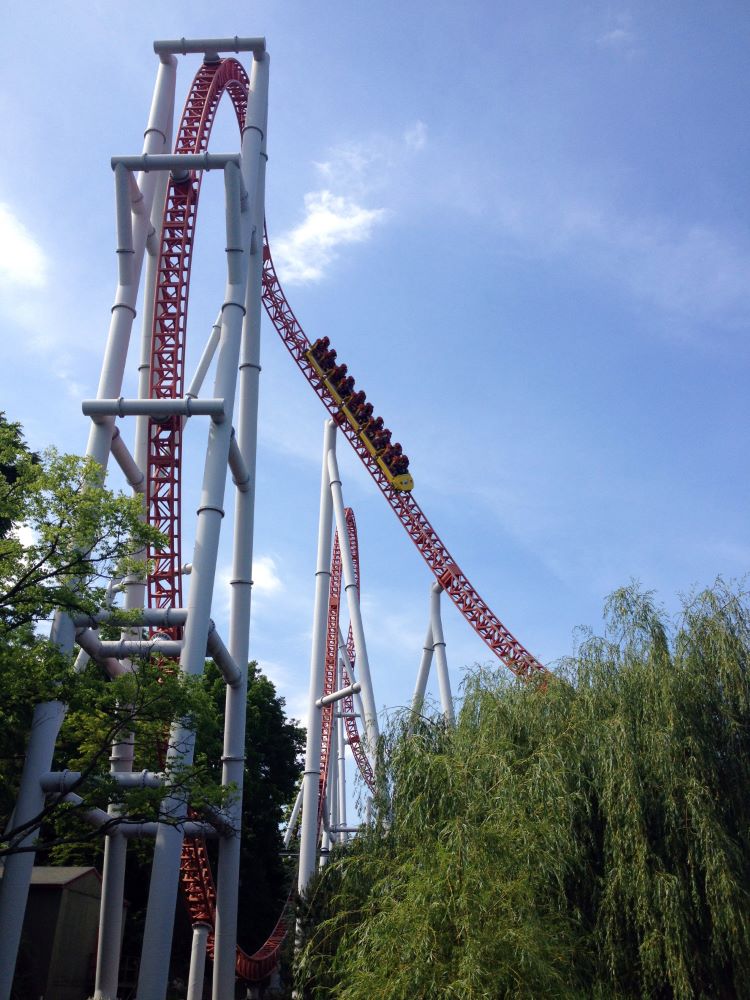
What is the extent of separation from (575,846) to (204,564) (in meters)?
5.03

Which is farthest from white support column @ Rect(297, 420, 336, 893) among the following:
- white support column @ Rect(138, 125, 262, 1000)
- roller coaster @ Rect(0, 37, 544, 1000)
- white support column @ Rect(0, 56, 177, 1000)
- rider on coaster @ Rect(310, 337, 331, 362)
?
white support column @ Rect(0, 56, 177, 1000)

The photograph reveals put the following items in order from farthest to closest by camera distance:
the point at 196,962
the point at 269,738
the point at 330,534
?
the point at 269,738 < the point at 330,534 < the point at 196,962

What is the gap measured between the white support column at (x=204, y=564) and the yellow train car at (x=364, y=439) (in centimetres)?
710

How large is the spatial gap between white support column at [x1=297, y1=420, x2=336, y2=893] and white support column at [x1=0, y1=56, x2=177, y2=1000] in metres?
7.06

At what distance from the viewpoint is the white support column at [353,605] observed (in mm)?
16391

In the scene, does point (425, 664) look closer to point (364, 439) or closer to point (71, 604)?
point (364, 439)

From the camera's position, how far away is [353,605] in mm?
17984

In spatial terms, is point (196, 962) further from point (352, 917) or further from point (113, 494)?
point (113, 494)

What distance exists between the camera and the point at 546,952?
7.46m

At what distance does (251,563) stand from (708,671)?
656cm

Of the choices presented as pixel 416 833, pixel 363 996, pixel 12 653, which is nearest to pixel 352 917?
pixel 416 833

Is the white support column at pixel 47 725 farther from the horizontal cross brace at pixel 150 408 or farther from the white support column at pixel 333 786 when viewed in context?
the white support column at pixel 333 786

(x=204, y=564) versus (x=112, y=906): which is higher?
(x=204, y=564)

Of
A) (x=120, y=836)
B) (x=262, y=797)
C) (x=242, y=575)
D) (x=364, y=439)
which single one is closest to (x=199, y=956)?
(x=120, y=836)
